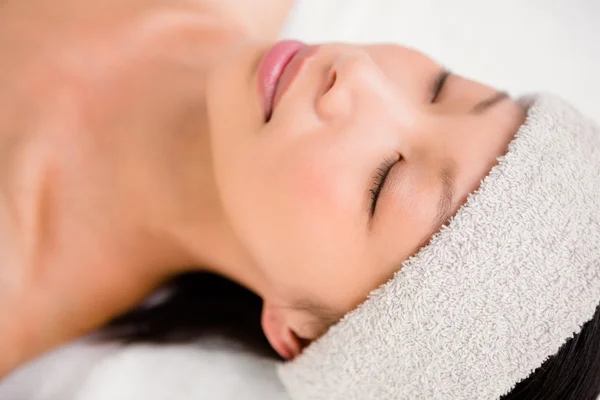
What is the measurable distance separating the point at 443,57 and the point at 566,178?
0.75 m

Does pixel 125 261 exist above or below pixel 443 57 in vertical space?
below

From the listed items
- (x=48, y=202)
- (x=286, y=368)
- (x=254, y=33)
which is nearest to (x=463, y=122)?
(x=286, y=368)

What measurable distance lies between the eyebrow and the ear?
0.47 m

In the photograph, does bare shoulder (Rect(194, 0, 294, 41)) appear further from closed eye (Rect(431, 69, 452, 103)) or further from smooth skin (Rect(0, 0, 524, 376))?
closed eye (Rect(431, 69, 452, 103))

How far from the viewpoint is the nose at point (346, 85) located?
0.77 m

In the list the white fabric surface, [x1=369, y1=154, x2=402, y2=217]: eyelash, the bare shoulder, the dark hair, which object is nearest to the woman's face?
[x1=369, y1=154, x2=402, y2=217]: eyelash

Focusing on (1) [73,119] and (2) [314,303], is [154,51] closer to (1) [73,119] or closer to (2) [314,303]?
(1) [73,119]

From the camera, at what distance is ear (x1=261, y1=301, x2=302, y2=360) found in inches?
36.7

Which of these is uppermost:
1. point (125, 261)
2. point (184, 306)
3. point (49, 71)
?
point (49, 71)

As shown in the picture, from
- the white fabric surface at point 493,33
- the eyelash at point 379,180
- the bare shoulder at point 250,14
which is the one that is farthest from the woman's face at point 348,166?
the white fabric surface at point 493,33

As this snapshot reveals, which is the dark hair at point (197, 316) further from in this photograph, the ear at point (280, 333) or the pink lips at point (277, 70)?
the pink lips at point (277, 70)

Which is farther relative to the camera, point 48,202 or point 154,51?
point 154,51

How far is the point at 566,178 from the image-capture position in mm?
751

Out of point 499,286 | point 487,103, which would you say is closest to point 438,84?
point 487,103
